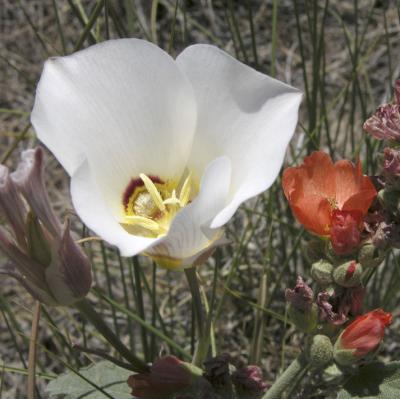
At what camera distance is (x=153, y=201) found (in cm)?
134

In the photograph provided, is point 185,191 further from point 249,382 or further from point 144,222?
point 249,382

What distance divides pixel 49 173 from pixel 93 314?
1546 millimetres

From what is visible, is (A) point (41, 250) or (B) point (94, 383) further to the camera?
(B) point (94, 383)

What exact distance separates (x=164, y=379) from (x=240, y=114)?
0.42 meters

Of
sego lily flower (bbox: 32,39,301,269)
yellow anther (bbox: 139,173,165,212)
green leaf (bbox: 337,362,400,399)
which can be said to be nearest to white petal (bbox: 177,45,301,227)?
sego lily flower (bbox: 32,39,301,269)

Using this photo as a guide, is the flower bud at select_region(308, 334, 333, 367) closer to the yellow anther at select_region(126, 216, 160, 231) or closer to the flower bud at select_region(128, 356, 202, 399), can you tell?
the flower bud at select_region(128, 356, 202, 399)

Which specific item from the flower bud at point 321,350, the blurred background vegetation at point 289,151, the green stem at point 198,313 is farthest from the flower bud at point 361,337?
the blurred background vegetation at point 289,151

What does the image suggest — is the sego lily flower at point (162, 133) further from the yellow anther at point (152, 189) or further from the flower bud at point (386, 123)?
the flower bud at point (386, 123)

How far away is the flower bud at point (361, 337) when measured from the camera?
110cm

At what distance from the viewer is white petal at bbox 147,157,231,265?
1003mm

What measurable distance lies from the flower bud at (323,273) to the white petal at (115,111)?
29cm

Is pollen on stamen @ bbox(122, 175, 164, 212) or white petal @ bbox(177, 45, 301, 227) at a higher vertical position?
white petal @ bbox(177, 45, 301, 227)

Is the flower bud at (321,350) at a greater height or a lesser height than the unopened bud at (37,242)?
lesser

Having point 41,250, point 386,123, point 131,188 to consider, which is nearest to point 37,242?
point 41,250
